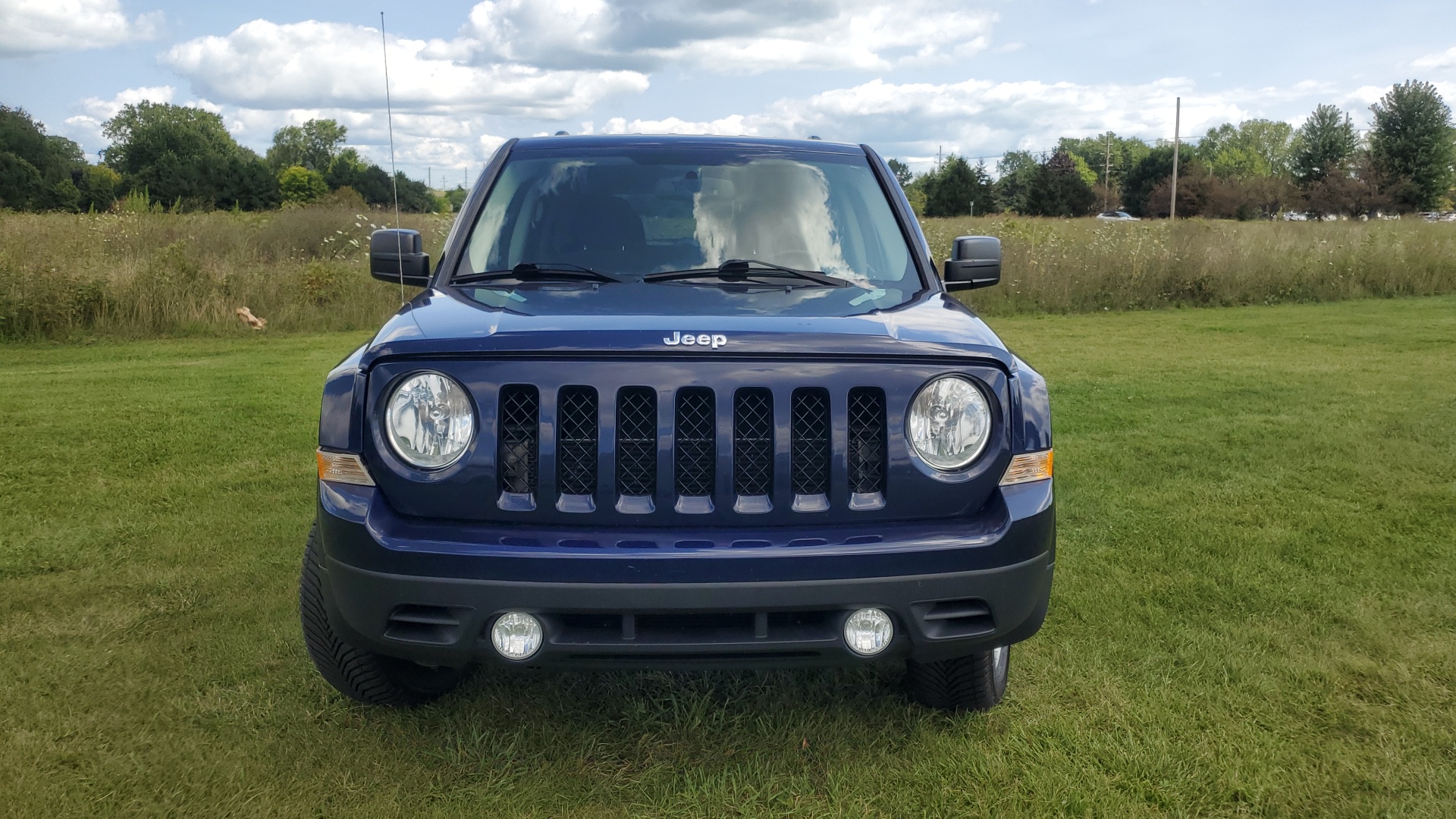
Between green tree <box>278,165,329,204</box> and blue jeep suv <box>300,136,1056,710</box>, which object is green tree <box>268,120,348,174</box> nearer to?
green tree <box>278,165,329,204</box>

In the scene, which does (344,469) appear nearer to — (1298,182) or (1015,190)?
(1298,182)

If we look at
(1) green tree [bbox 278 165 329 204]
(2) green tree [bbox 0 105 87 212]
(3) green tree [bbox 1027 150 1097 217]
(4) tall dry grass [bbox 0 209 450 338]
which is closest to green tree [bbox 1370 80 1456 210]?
(3) green tree [bbox 1027 150 1097 217]

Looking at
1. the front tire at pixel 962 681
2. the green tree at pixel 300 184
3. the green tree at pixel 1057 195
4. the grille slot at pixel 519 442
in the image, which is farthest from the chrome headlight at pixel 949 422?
the green tree at pixel 1057 195

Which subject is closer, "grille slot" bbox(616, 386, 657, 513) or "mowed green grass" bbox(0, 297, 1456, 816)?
"grille slot" bbox(616, 386, 657, 513)

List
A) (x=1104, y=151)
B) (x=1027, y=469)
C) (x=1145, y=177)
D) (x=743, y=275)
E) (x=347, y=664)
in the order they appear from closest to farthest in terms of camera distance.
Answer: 1. (x=1027, y=469)
2. (x=347, y=664)
3. (x=743, y=275)
4. (x=1145, y=177)
5. (x=1104, y=151)

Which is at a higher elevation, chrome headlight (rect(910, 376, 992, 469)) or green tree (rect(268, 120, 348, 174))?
green tree (rect(268, 120, 348, 174))

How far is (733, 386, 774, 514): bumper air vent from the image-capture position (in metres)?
2.41

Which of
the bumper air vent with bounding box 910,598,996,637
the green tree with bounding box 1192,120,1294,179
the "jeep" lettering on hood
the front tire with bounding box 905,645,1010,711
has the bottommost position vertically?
the front tire with bounding box 905,645,1010,711

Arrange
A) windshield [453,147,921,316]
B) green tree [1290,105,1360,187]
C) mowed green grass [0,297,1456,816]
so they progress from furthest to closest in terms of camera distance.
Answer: green tree [1290,105,1360,187] → windshield [453,147,921,316] → mowed green grass [0,297,1456,816]

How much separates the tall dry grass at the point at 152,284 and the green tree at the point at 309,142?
10486 cm

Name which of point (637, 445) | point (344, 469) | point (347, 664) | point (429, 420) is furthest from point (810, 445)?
point (347, 664)

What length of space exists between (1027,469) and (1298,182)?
65.1 meters

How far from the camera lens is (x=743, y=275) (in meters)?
3.20

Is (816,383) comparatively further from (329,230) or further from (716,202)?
(329,230)
